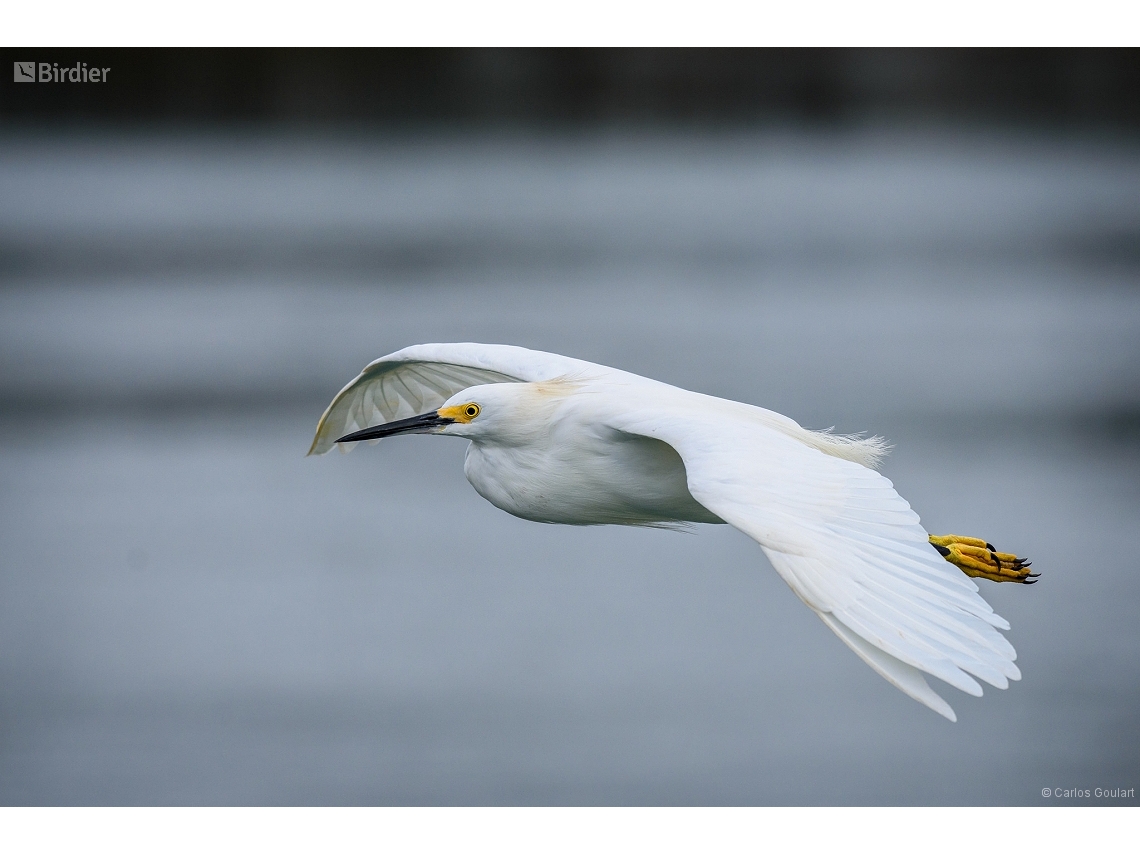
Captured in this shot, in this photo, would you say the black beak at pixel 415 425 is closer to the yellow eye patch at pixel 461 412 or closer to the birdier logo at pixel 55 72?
the yellow eye patch at pixel 461 412

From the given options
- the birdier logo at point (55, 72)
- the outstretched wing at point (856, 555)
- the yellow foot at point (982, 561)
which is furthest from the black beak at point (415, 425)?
the birdier logo at point (55, 72)

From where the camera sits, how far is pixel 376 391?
2.27 metres

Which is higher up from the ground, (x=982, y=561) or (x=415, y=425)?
(x=415, y=425)

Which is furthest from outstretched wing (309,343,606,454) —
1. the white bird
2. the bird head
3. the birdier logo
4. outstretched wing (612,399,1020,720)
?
the birdier logo

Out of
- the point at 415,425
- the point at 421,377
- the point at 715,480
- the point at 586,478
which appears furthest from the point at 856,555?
the point at 421,377

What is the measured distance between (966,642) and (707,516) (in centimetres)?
70

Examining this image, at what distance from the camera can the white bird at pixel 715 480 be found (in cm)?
114

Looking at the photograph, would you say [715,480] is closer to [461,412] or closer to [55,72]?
[461,412]

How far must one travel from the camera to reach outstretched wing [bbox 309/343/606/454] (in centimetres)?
194

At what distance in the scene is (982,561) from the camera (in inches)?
78.7

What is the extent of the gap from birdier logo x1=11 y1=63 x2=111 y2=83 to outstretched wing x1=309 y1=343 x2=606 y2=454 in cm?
188

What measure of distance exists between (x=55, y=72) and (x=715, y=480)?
3271 millimetres

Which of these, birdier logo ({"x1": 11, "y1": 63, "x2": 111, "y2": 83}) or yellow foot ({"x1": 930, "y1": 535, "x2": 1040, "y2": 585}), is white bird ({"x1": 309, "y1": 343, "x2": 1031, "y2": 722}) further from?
birdier logo ({"x1": 11, "y1": 63, "x2": 111, "y2": 83})

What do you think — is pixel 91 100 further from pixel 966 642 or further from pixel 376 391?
pixel 966 642
